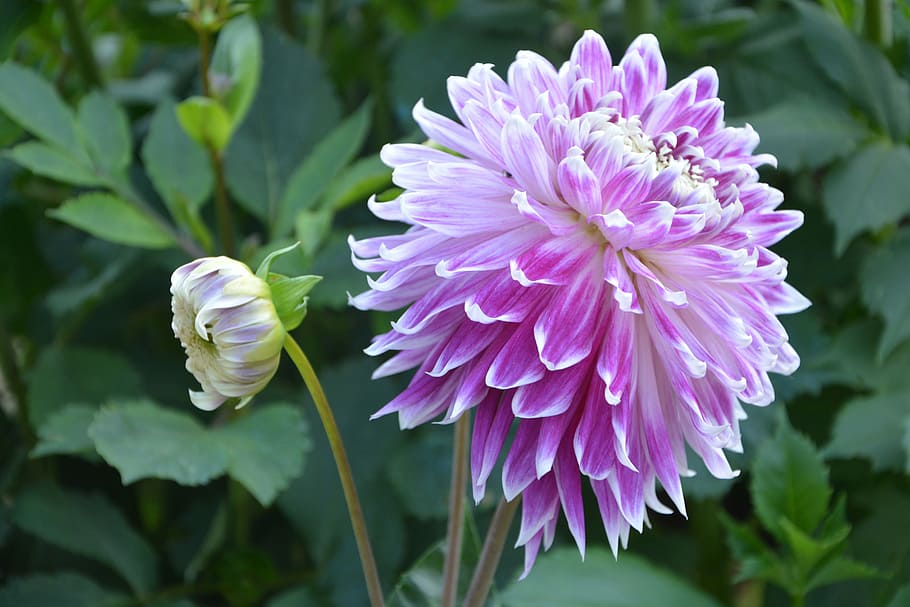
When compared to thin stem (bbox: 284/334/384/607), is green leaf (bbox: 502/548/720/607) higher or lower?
lower

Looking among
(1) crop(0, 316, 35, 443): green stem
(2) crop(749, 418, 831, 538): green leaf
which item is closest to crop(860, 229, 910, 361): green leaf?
(2) crop(749, 418, 831, 538): green leaf

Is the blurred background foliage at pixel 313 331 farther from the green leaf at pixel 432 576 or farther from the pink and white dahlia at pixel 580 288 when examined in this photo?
the pink and white dahlia at pixel 580 288

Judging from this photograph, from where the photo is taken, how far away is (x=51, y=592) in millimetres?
730

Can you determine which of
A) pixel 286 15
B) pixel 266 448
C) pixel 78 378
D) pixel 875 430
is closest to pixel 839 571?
pixel 875 430

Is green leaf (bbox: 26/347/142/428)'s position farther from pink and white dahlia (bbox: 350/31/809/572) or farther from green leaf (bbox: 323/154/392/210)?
pink and white dahlia (bbox: 350/31/809/572)

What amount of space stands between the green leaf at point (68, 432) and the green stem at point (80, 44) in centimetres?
41

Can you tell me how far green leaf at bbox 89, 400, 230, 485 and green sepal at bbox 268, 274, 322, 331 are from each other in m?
0.18

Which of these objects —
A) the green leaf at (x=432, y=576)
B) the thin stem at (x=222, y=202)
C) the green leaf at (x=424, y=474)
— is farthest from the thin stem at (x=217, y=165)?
the green leaf at (x=432, y=576)

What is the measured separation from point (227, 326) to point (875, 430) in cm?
56

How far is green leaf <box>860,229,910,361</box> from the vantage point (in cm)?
71

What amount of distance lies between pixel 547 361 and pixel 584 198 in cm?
8

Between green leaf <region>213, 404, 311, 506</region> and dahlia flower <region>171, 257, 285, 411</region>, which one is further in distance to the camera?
green leaf <region>213, 404, 311, 506</region>

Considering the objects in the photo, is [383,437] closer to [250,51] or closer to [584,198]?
[250,51]

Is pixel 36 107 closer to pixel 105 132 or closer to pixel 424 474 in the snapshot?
pixel 105 132
